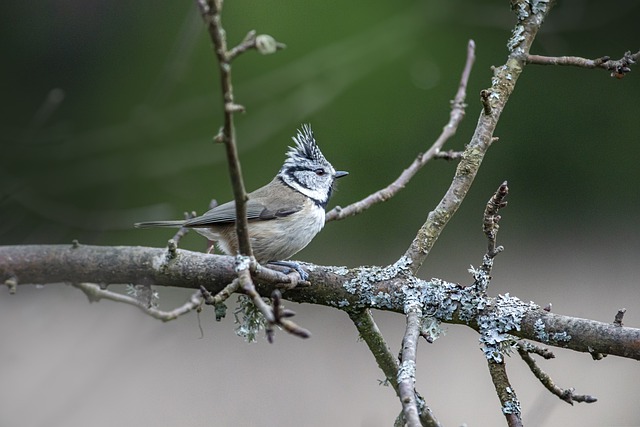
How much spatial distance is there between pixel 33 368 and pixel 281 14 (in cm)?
193

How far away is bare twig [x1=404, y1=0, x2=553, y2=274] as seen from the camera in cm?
199

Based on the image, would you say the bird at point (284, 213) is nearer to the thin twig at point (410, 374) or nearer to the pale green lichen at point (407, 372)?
the thin twig at point (410, 374)

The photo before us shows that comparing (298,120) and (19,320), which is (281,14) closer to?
(298,120)

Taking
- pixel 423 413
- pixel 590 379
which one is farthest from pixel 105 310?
pixel 590 379

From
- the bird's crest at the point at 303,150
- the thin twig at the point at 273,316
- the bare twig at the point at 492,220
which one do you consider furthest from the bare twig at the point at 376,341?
the bird's crest at the point at 303,150

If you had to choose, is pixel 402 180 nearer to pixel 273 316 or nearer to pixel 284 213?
pixel 284 213

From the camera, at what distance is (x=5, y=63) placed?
3369 millimetres

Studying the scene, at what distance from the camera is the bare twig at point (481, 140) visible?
1.99 meters

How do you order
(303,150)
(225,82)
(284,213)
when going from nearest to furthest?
1. (225,82)
2. (284,213)
3. (303,150)

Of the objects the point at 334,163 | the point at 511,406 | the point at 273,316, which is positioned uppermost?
the point at 334,163

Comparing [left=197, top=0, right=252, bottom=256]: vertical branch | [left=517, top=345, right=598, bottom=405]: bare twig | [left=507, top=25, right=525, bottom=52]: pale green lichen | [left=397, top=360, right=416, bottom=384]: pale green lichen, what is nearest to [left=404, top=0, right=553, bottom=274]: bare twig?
[left=507, top=25, right=525, bottom=52]: pale green lichen

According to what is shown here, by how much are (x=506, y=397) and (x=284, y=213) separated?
106cm

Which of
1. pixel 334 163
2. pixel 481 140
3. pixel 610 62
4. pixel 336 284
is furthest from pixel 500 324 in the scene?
pixel 334 163

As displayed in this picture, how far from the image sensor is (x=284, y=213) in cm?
251
